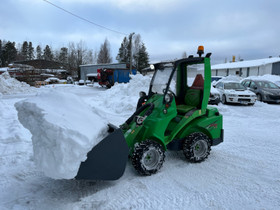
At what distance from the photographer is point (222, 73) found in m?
44.0

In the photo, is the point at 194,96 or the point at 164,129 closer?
the point at 164,129

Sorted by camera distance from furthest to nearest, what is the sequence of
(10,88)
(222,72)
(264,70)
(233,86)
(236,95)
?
(222,72) → (264,70) → (10,88) → (233,86) → (236,95)

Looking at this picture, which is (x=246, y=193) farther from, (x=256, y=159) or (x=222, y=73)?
(x=222, y=73)

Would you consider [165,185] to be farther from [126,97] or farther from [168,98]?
[126,97]

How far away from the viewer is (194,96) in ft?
14.7

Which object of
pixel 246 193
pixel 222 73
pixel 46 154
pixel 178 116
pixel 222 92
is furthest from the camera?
pixel 222 73

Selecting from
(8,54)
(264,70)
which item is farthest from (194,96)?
(8,54)

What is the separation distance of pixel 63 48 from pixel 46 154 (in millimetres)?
Answer: 64296

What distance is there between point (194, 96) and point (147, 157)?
1.68 meters

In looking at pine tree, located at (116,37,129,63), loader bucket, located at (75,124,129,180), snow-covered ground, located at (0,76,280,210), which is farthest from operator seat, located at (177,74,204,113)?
pine tree, located at (116,37,129,63)

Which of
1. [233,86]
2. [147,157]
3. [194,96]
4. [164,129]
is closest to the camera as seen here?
[147,157]

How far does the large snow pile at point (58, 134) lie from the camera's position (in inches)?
97.0

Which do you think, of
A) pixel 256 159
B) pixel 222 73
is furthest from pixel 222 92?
pixel 222 73

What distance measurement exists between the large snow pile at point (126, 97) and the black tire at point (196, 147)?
210 inches
